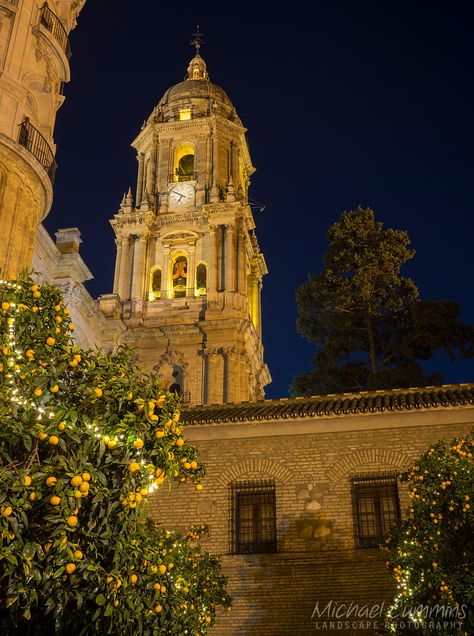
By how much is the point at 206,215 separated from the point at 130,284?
6293 millimetres

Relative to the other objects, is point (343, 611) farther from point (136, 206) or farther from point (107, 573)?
point (136, 206)

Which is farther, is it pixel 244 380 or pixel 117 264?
pixel 117 264

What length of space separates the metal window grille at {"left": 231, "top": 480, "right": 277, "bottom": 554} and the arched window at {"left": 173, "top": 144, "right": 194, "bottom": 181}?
32.6m

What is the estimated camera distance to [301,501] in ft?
55.5

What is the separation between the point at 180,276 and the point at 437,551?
3434cm

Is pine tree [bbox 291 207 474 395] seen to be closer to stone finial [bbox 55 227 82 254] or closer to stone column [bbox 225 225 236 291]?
stone column [bbox 225 225 236 291]

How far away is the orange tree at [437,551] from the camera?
10156 millimetres

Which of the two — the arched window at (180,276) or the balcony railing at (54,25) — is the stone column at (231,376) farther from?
the balcony railing at (54,25)

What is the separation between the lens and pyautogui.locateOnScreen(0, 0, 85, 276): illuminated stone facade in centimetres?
1909

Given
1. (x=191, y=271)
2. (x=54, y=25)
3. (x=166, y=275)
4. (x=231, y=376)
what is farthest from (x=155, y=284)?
(x=54, y=25)

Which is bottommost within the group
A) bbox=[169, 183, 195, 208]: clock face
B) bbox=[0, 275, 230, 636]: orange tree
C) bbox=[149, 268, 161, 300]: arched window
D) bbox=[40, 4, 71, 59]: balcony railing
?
bbox=[0, 275, 230, 636]: orange tree

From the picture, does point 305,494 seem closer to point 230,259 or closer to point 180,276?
point 230,259

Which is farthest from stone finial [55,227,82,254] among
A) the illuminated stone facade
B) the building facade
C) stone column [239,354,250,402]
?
stone column [239,354,250,402]

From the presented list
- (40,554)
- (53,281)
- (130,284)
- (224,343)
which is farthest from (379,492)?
(130,284)
